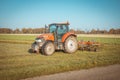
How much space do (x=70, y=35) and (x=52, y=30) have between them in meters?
1.57

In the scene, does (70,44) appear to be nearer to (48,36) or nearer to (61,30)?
(61,30)

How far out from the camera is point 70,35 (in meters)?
14.9

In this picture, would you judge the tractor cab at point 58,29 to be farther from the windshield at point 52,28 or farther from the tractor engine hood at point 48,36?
the tractor engine hood at point 48,36

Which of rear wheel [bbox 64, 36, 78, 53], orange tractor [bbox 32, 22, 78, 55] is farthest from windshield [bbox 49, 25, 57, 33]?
rear wheel [bbox 64, 36, 78, 53]

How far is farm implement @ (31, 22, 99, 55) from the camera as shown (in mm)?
13438

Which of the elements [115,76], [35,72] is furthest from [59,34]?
[115,76]

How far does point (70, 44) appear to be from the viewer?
14.8 meters

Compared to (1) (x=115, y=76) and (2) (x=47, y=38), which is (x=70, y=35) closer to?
(2) (x=47, y=38)

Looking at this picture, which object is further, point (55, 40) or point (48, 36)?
point (55, 40)

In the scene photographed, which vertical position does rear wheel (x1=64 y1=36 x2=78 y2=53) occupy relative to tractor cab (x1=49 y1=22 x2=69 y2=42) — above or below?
below

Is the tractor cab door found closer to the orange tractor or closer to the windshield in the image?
the orange tractor

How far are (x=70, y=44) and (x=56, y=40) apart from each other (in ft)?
4.26

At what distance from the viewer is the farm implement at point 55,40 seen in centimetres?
1344

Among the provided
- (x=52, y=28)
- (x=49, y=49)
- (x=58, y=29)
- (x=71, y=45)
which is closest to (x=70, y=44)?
(x=71, y=45)
